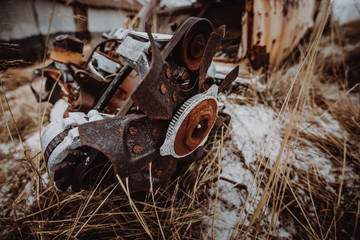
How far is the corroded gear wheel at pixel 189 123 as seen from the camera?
2.08ft

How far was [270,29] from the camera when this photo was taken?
154 centimetres

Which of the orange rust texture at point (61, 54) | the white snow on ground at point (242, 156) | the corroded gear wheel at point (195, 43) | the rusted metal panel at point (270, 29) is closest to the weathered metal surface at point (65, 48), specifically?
the orange rust texture at point (61, 54)

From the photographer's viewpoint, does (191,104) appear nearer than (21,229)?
Yes

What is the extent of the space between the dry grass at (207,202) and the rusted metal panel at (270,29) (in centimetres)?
62

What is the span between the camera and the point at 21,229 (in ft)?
2.52

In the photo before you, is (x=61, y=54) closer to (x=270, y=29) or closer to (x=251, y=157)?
(x=251, y=157)

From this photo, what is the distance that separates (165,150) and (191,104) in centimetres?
21

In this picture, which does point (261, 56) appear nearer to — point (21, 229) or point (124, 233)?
point (124, 233)

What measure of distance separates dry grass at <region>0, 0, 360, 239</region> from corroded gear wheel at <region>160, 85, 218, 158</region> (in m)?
0.14

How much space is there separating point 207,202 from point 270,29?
1.59 meters

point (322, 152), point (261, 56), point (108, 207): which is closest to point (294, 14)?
point (261, 56)

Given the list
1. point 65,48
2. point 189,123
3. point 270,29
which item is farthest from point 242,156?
point 65,48

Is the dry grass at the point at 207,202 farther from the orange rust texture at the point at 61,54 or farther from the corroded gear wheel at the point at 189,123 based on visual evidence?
the orange rust texture at the point at 61,54

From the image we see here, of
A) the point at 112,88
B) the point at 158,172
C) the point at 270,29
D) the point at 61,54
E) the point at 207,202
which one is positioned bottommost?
the point at 207,202
